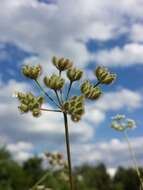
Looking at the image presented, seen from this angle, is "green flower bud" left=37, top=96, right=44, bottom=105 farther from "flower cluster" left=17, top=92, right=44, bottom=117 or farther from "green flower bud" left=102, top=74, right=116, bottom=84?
"green flower bud" left=102, top=74, right=116, bottom=84

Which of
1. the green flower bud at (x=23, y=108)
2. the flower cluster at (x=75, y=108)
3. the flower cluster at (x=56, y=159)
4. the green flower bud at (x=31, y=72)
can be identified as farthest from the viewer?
the flower cluster at (x=56, y=159)

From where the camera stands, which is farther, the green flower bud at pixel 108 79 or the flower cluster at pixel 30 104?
the green flower bud at pixel 108 79

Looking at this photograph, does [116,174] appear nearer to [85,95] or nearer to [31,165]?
[31,165]

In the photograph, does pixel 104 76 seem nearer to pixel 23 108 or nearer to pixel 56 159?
pixel 23 108

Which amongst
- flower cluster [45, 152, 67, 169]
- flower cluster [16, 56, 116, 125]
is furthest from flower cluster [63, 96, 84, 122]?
flower cluster [45, 152, 67, 169]

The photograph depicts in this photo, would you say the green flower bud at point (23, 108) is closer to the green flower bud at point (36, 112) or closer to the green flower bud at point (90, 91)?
the green flower bud at point (36, 112)

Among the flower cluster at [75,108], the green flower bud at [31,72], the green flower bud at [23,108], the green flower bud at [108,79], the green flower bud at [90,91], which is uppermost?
the green flower bud at [31,72]

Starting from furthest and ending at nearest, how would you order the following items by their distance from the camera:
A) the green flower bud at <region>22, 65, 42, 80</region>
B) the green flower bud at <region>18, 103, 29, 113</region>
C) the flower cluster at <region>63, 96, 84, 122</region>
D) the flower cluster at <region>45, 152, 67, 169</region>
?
the flower cluster at <region>45, 152, 67, 169</region> < the green flower bud at <region>22, 65, 42, 80</region> < the green flower bud at <region>18, 103, 29, 113</region> < the flower cluster at <region>63, 96, 84, 122</region>

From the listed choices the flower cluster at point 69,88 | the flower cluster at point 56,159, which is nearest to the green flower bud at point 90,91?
the flower cluster at point 69,88
